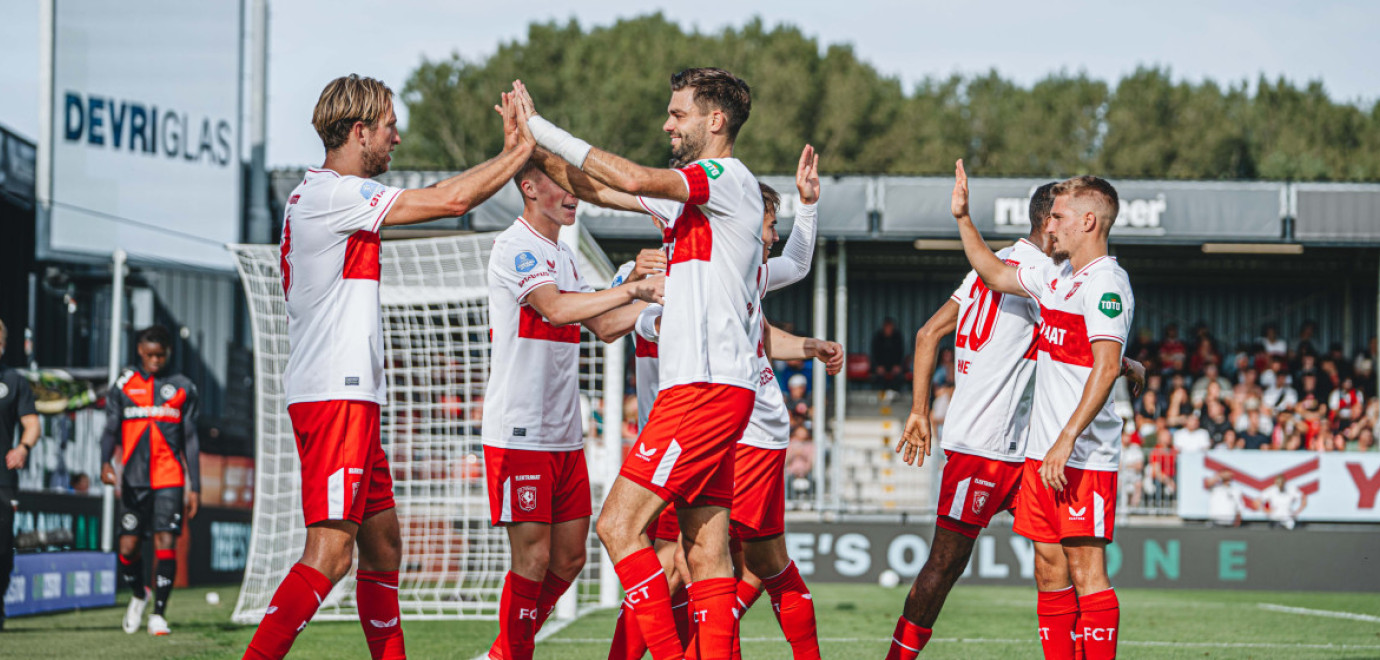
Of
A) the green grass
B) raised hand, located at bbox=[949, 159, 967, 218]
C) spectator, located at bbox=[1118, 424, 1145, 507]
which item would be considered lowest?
the green grass

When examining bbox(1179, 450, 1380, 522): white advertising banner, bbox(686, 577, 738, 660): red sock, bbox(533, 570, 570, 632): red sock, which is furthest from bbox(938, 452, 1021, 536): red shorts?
bbox(1179, 450, 1380, 522): white advertising banner

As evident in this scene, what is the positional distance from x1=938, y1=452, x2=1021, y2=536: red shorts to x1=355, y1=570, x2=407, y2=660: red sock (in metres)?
2.44

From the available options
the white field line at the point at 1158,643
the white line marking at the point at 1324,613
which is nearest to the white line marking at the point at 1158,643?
the white field line at the point at 1158,643

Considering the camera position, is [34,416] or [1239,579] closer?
[34,416]

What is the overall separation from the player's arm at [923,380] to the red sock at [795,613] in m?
0.82

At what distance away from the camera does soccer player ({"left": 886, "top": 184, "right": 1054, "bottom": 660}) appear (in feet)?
19.5

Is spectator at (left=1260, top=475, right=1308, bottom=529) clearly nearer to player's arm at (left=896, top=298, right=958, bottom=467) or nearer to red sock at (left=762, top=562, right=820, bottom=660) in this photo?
player's arm at (left=896, top=298, right=958, bottom=467)

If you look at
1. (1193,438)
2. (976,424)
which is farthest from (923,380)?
(1193,438)

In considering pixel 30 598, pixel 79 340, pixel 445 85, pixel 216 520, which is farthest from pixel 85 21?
pixel 445 85

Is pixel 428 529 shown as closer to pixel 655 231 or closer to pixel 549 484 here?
pixel 549 484

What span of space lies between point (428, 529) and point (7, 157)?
949 cm

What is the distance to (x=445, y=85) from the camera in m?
49.8

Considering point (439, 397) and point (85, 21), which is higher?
point (85, 21)

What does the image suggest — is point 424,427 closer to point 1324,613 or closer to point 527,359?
point 527,359
